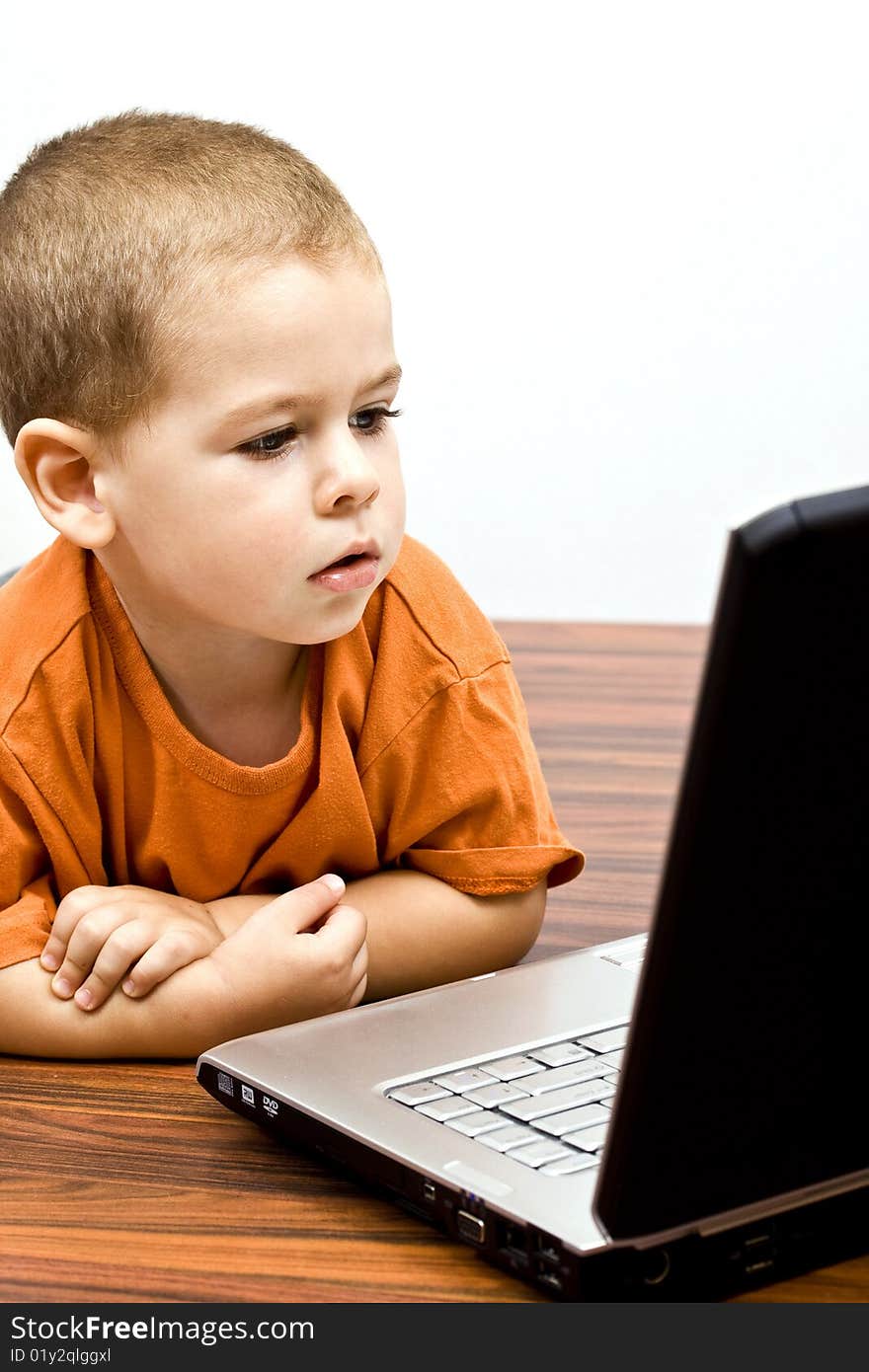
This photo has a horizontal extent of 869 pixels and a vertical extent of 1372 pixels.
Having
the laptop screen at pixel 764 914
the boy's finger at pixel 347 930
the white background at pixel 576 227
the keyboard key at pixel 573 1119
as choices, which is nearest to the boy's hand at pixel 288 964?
the boy's finger at pixel 347 930

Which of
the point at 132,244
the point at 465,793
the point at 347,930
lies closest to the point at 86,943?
the point at 347,930

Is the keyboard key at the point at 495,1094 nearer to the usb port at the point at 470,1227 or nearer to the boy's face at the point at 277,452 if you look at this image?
the usb port at the point at 470,1227

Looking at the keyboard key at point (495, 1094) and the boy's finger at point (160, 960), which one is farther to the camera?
the boy's finger at point (160, 960)

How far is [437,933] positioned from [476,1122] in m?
0.27

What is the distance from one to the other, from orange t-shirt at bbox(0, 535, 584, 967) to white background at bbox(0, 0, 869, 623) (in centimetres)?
207

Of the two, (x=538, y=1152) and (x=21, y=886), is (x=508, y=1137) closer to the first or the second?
(x=538, y=1152)

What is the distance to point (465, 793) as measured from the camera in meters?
0.89

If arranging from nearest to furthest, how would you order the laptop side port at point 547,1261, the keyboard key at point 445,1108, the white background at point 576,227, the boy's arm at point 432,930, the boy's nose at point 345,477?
the laptop side port at point 547,1261, the keyboard key at point 445,1108, the boy's nose at point 345,477, the boy's arm at point 432,930, the white background at point 576,227

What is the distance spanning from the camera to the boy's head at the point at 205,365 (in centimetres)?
74

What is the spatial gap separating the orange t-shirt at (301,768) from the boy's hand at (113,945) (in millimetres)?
55

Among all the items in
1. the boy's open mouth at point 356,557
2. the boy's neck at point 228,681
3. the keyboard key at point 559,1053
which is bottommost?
the keyboard key at point 559,1053

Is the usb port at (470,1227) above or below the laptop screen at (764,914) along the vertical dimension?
below

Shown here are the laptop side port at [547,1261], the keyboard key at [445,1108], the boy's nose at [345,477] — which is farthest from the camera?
the boy's nose at [345,477]

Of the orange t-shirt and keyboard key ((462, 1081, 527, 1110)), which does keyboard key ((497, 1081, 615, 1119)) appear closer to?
keyboard key ((462, 1081, 527, 1110))
